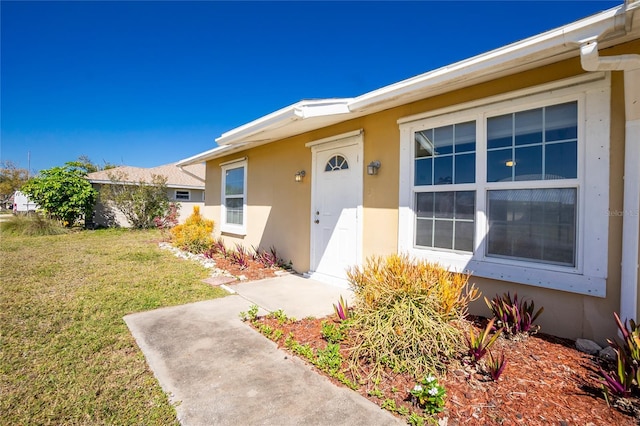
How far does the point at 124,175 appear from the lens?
54.8ft

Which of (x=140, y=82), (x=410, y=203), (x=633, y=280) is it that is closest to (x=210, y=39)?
(x=140, y=82)

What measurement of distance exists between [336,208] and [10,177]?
187ft

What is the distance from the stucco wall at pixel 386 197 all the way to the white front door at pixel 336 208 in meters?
0.20

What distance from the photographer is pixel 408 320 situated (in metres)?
2.75

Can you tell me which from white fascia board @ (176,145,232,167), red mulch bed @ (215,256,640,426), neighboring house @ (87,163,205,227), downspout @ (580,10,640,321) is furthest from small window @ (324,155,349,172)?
neighboring house @ (87,163,205,227)

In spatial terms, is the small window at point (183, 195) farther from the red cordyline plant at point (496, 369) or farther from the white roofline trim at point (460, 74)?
the red cordyline plant at point (496, 369)

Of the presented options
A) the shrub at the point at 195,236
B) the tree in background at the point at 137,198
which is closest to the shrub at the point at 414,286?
the shrub at the point at 195,236

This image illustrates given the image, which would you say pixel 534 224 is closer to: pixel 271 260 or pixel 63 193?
pixel 271 260

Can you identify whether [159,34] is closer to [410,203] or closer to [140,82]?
[140,82]

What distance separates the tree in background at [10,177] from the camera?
40406mm

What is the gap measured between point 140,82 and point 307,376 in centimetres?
1662

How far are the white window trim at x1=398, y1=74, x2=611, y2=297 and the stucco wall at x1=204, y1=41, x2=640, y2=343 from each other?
81mm

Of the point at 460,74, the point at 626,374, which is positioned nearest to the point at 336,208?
the point at 460,74

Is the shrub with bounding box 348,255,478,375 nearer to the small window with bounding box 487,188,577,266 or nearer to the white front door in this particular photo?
the small window with bounding box 487,188,577,266
